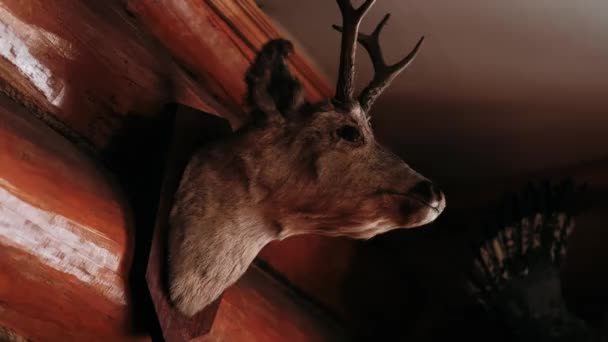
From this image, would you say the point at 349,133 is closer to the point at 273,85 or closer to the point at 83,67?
the point at 273,85

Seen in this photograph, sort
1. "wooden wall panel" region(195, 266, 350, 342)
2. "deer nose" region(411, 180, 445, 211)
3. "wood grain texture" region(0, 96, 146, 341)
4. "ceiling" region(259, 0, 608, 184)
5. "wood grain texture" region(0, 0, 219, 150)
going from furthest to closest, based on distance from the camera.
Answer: "ceiling" region(259, 0, 608, 184) → "wooden wall panel" region(195, 266, 350, 342) → "deer nose" region(411, 180, 445, 211) → "wood grain texture" region(0, 0, 219, 150) → "wood grain texture" region(0, 96, 146, 341)

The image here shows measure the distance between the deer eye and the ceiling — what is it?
0.39 metres

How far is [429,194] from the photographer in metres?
1.19

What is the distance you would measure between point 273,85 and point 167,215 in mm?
294

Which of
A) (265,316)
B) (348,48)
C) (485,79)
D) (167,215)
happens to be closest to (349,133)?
(348,48)

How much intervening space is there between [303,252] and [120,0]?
29.0 inches

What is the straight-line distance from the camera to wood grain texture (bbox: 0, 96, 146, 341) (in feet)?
3.10

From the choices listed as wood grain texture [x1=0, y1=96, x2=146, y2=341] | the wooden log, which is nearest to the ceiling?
the wooden log

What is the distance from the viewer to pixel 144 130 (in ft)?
4.14

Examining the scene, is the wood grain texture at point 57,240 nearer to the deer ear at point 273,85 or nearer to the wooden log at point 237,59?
the deer ear at point 273,85

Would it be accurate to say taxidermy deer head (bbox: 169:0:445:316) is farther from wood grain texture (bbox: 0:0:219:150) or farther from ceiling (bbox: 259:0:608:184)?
ceiling (bbox: 259:0:608:184)

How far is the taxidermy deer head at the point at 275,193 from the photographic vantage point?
1.16 meters

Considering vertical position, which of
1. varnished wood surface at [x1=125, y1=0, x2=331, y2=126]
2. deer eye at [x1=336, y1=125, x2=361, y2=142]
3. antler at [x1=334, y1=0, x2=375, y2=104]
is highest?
varnished wood surface at [x1=125, y1=0, x2=331, y2=126]

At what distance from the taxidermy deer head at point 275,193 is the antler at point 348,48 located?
0.06m
